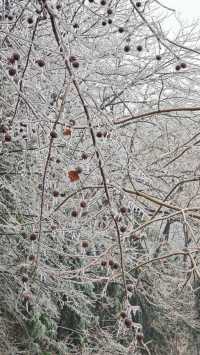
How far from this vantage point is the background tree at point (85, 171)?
2559mm

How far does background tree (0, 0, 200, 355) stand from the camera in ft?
8.39

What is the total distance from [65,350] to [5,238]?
2.56 metres

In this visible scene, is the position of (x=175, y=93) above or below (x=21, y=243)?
above

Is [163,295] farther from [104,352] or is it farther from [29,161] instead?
[29,161]

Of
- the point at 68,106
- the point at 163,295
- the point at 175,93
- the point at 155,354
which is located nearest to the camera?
the point at 68,106

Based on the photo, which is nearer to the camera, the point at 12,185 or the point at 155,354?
the point at 12,185

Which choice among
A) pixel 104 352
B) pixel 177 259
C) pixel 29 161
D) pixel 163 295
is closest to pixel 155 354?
pixel 163 295

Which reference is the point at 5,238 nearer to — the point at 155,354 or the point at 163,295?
the point at 163,295

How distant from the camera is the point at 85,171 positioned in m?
2.72

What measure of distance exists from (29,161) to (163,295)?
22.6ft

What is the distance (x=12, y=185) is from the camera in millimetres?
Result: 5418

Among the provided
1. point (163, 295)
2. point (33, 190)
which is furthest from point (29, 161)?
point (163, 295)

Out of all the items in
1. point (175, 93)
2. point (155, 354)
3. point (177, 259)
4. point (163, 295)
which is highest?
point (175, 93)

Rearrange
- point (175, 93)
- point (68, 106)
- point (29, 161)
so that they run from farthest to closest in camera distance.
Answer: point (175, 93) → point (29, 161) → point (68, 106)
